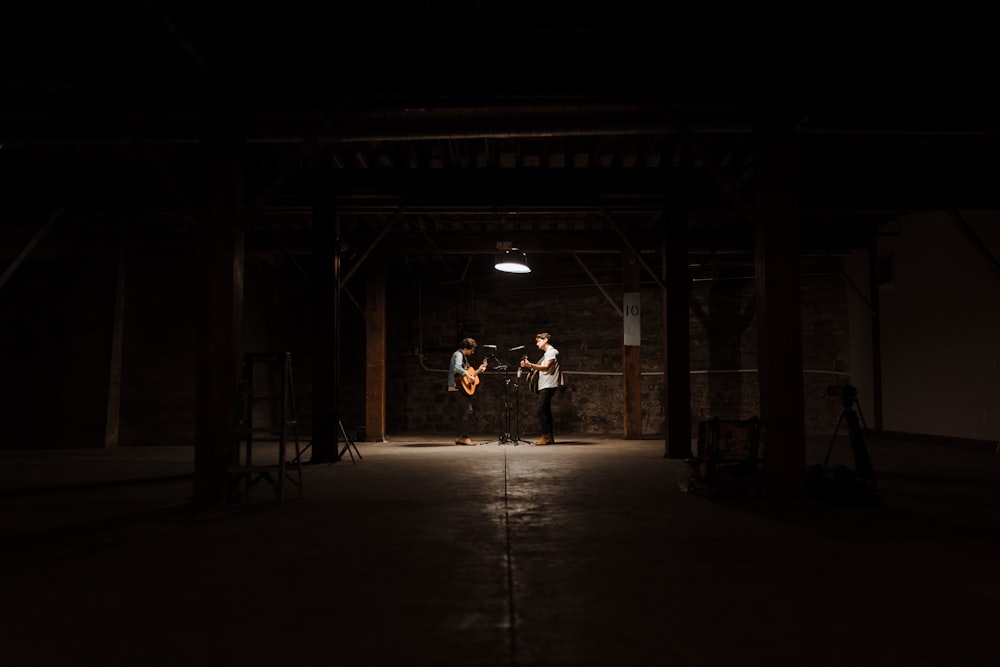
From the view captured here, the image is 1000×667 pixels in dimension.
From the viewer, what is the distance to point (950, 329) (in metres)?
9.92

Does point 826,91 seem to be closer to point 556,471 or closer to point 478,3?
point 478,3

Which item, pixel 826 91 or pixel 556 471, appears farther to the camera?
pixel 556 471

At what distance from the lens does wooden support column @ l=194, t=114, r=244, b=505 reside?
211 inches

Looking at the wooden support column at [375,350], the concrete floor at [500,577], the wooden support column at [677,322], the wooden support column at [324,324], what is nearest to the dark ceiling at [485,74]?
the wooden support column at [677,322]

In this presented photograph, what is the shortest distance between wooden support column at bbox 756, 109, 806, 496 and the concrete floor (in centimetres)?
40

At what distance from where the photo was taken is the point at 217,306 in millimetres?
5445

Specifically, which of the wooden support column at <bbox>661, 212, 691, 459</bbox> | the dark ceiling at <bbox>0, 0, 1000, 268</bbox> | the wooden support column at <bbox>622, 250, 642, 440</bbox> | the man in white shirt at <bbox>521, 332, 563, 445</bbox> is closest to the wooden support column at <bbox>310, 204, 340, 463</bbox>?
the dark ceiling at <bbox>0, 0, 1000, 268</bbox>

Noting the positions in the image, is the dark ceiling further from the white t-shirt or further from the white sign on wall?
the white t-shirt

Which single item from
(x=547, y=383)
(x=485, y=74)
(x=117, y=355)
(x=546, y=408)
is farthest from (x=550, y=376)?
(x=117, y=355)

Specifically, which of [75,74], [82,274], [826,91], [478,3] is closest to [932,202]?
[826,91]

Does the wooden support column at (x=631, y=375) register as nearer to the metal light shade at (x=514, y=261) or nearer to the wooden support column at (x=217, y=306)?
the metal light shade at (x=514, y=261)

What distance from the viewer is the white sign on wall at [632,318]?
997 cm

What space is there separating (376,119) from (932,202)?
682cm

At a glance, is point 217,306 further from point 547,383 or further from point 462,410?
point 547,383
